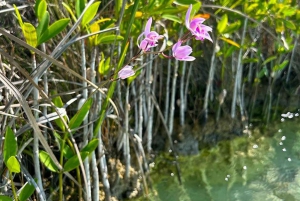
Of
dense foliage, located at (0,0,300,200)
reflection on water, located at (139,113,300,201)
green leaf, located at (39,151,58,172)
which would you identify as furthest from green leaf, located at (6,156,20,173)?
reflection on water, located at (139,113,300,201)

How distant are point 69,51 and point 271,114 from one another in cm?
113

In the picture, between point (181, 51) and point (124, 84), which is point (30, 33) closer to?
point (181, 51)

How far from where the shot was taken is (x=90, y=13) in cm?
110

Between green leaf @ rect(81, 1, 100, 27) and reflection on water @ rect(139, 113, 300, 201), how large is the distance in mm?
758

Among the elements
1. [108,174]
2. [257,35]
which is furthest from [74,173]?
[257,35]

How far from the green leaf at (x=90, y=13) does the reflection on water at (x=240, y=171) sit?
2.49ft

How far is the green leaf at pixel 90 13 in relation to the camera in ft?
3.56

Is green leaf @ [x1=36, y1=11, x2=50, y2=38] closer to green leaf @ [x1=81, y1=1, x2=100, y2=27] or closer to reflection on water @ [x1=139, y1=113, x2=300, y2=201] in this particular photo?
green leaf @ [x1=81, y1=1, x2=100, y2=27]

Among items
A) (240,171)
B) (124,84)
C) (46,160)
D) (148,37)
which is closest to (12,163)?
(46,160)

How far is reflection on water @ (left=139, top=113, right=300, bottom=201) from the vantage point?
1.67 metres

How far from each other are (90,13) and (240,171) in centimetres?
99

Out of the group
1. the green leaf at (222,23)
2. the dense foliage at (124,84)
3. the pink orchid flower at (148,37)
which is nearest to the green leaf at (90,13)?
the dense foliage at (124,84)

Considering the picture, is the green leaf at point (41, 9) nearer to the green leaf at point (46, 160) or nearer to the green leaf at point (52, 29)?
the green leaf at point (52, 29)

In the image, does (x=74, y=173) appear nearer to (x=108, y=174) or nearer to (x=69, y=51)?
(x=108, y=174)
